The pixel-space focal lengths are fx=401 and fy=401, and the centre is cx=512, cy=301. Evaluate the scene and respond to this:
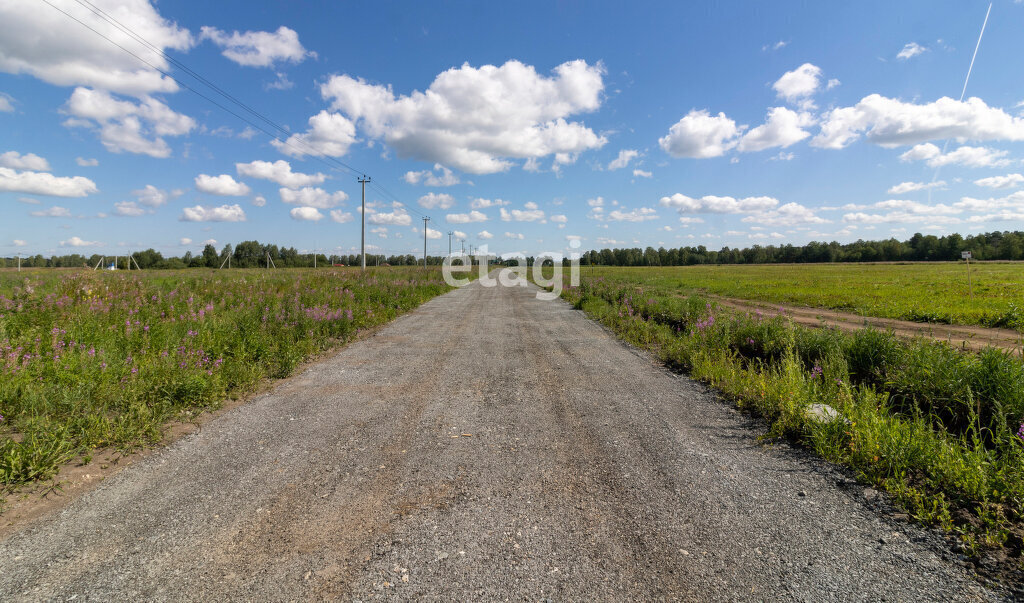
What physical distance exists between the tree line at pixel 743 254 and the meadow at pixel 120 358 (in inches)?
2497

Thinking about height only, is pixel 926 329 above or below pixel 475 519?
above

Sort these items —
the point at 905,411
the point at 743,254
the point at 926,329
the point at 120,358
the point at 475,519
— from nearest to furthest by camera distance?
the point at 475,519 → the point at 905,411 → the point at 120,358 → the point at 926,329 → the point at 743,254

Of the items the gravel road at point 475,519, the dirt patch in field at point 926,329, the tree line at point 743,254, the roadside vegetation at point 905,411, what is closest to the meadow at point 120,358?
the gravel road at point 475,519

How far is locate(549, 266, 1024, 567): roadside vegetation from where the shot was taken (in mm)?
2941

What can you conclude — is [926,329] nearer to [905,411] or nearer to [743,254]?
[905,411]

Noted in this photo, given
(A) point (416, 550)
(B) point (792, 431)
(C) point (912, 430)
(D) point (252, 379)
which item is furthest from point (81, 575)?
(C) point (912, 430)

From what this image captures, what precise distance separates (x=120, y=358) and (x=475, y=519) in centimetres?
606

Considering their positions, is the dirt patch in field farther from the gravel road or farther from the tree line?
the tree line

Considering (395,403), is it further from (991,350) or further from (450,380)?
(991,350)

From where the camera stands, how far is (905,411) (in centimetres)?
491

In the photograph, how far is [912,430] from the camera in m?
3.99

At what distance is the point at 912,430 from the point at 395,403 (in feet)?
18.6

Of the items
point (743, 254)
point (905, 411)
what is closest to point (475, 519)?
point (905, 411)

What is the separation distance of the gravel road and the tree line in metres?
70.5
